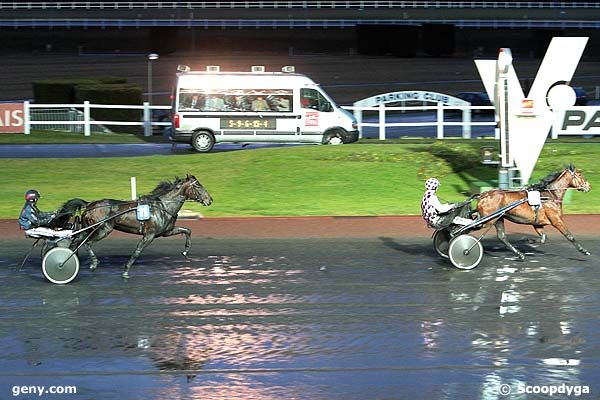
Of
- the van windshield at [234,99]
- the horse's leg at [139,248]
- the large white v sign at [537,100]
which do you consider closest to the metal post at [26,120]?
the van windshield at [234,99]

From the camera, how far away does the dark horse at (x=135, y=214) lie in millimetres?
14062

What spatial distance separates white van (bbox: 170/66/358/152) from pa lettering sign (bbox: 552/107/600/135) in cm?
599

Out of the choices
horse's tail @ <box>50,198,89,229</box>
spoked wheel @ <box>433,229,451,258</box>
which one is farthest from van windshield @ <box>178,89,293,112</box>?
horse's tail @ <box>50,198,89,229</box>

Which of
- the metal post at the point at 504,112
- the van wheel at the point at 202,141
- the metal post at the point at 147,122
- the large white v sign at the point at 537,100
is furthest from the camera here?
the metal post at the point at 147,122

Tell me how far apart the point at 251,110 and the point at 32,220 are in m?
16.3

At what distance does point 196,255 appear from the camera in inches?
628

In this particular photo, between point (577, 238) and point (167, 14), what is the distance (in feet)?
192

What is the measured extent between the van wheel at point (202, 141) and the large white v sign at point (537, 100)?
11030 mm

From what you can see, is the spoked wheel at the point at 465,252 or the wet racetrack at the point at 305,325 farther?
the spoked wheel at the point at 465,252

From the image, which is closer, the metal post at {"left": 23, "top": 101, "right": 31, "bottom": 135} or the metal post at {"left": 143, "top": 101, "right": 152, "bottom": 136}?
the metal post at {"left": 23, "top": 101, "right": 31, "bottom": 135}

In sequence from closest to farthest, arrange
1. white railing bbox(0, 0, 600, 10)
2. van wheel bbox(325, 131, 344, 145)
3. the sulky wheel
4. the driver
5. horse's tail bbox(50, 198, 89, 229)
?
the driver, the sulky wheel, horse's tail bbox(50, 198, 89, 229), van wheel bbox(325, 131, 344, 145), white railing bbox(0, 0, 600, 10)

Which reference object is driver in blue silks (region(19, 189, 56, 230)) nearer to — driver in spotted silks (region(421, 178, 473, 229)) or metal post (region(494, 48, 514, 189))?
driver in spotted silks (region(421, 178, 473, 229))

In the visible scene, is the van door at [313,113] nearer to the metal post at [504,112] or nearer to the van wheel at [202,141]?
the van wheel at [202,141]

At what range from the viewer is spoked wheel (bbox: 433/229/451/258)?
15.1m
